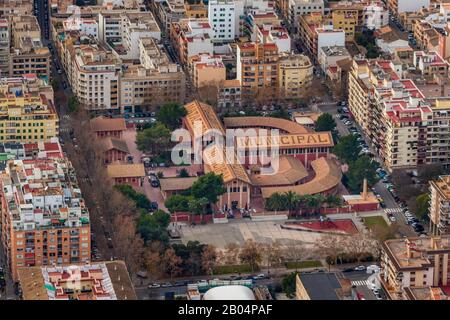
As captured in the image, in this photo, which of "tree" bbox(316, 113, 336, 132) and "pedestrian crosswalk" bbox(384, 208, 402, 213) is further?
"tree" bbox(316, 113, 336, 132)

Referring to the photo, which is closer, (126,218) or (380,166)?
(126,218)

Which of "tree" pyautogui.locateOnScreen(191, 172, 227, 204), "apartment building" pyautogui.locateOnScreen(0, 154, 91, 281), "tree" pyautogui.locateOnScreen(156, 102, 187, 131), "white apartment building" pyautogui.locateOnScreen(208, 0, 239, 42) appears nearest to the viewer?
"apartment building" pyautogui.locateOnScreen(0, 154, 91, 281)

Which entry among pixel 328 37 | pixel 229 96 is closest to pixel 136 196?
pixel 229 96

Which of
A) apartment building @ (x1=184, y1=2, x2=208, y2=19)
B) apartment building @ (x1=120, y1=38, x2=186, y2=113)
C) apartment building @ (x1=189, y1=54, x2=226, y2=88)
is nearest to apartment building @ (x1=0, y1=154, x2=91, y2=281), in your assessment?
apartment building @ (x1=120, y1=38, x2=186, y2=113)

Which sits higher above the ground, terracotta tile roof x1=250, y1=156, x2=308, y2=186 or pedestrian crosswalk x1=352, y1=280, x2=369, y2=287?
terracotta tile roof x1=250, y1=156, x2=308, y2=186

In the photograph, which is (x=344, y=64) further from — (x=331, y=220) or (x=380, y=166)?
(x=331, y=220)

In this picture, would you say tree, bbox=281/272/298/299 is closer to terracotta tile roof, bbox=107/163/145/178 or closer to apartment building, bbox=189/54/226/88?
terracotta tile roof, bbox=107/163/145/178
